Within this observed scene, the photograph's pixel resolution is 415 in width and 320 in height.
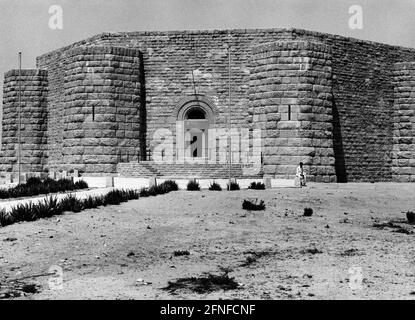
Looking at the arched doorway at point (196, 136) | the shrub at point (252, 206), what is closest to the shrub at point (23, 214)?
the shrub at point (252, 206)

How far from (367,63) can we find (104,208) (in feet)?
62.5

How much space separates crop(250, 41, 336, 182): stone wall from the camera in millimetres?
23578

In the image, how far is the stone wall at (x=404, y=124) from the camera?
2845cm

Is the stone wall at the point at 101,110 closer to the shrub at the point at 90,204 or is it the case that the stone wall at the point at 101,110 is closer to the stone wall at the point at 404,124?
the shrub at the point at 90,204

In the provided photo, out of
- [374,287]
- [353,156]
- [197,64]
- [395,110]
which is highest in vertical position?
[197,64]

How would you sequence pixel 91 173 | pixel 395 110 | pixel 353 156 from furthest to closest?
pixel 395 110, pixel 353 156, pixel 91 173

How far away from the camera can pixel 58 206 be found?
1278 cm

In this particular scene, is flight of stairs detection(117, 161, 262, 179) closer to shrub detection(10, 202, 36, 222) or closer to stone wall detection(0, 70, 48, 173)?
stone wall detection(0, 70, 48, 173)

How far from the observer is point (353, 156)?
27141 millimetres

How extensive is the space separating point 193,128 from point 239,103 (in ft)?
8.17

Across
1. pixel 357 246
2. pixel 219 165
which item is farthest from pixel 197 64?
pixel 357 246

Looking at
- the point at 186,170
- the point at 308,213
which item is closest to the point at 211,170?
the point at 186,170

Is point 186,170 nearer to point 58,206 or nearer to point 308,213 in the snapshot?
point 308,213
